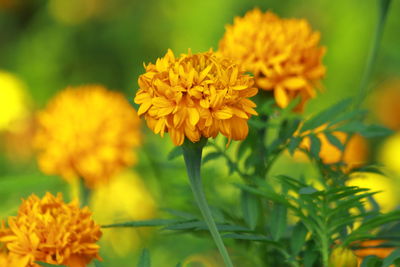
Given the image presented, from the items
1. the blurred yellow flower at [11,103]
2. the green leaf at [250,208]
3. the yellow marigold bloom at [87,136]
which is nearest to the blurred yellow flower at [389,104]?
the blurred yellow flower at [11,103]

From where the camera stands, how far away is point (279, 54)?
858 mm

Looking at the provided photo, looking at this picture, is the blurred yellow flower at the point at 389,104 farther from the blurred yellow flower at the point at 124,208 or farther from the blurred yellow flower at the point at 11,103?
the blurred yellow flower at the point at 11,103

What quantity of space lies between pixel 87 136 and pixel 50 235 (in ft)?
1.88

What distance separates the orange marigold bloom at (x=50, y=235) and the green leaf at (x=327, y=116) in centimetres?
25

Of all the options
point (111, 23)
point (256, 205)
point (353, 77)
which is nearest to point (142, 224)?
point (256, 205)

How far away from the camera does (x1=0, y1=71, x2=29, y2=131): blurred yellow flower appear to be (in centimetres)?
192

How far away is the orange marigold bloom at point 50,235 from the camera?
0.66m

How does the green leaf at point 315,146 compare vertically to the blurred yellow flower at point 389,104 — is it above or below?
below

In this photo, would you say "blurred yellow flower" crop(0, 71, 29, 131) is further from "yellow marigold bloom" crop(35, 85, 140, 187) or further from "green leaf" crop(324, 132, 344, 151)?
"green leaf" crop(324, 132, 344, 151)

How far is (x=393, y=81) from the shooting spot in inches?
105

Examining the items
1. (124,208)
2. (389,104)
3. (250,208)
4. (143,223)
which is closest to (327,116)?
(250,208)

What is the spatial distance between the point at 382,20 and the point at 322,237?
0.29m

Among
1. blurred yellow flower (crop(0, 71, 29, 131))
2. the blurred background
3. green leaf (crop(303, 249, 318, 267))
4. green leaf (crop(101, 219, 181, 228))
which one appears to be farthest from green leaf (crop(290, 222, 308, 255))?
the blurred background

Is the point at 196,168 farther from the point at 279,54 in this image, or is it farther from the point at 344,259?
the point at 279,54
